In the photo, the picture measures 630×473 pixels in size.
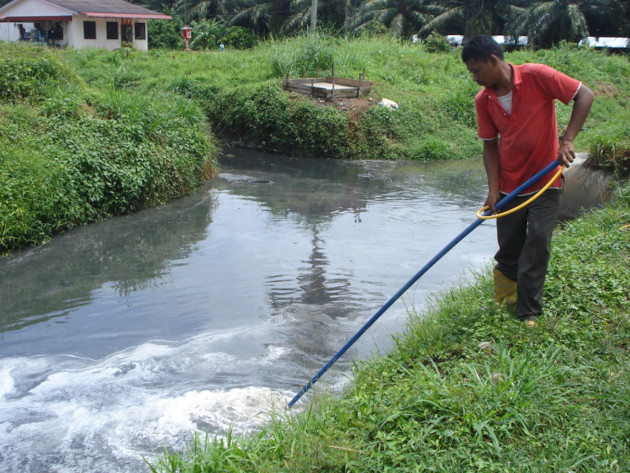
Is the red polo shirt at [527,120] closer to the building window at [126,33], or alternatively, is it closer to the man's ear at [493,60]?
the man's ear at [493,60]

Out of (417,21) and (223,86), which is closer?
(223,86)

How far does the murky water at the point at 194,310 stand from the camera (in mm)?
4297

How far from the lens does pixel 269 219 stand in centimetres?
960

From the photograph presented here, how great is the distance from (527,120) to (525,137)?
11cm

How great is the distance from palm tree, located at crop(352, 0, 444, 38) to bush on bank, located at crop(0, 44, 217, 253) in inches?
832

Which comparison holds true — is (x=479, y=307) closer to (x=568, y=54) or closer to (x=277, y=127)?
(x=277, y=127)

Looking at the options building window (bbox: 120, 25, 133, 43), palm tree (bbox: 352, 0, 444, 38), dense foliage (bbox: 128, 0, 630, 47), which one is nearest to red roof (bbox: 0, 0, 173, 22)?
building window (bbox: 120, 25, 133, 43)

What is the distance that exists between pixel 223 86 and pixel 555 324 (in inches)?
609

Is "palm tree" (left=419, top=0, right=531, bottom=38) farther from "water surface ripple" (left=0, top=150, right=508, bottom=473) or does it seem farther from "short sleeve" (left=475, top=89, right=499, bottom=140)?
"short sleeve" (left=475, top=89, right=499, bottom=140)

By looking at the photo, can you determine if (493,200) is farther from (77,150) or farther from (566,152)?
(77,150)

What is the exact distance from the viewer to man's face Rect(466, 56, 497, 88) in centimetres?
387

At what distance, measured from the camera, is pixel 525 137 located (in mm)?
3988

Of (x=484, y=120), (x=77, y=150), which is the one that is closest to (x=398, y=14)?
(x=77, y=150)

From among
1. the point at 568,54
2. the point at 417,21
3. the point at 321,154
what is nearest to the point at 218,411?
the point at 321,154
